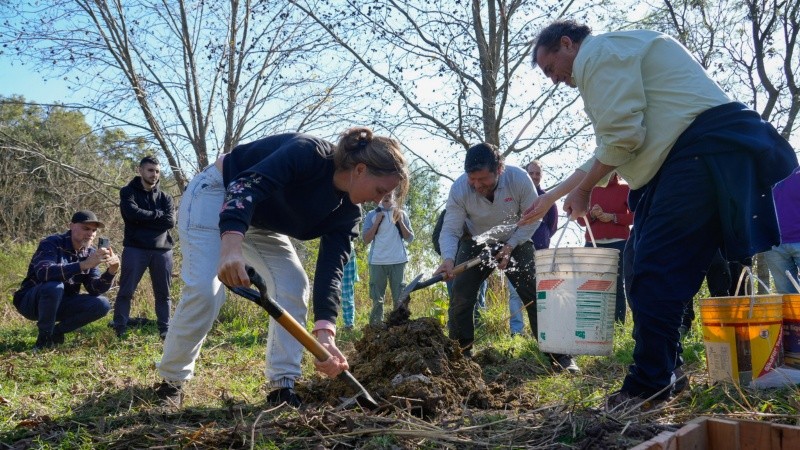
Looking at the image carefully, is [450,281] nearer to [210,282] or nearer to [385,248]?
[385,248]

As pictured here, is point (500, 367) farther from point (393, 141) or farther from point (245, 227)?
point (245, 227)

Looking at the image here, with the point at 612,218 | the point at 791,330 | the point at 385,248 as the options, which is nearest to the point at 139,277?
the point at 385,248

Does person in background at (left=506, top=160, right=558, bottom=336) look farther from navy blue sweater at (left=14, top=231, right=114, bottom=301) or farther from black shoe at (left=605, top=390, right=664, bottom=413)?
navy blue sweater at (left=14, top=231, right=114, bottom=301)

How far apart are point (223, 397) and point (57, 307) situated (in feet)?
13.4

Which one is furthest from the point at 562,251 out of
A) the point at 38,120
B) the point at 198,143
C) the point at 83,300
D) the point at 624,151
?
the point at 38,120

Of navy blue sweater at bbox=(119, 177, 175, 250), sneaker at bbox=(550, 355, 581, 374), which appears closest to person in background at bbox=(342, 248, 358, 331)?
navy blue sweater at bbox=(119, 177, 175, 250)

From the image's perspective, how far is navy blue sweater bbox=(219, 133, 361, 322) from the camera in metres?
3.02

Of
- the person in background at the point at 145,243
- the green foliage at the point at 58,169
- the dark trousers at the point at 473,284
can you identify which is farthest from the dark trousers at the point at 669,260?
the green foliage at the point at 58,169

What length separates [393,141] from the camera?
129 inches

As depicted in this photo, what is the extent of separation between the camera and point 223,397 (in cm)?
359

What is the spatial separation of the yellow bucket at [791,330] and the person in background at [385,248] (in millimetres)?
5048

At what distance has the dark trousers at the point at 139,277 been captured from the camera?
24.5 feet

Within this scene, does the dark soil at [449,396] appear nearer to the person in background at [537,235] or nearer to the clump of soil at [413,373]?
the clump of soil at [413,373]

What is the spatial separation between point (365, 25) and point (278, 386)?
8.07 metres
